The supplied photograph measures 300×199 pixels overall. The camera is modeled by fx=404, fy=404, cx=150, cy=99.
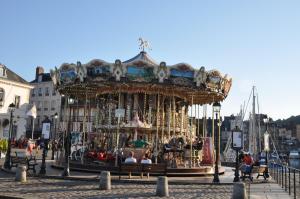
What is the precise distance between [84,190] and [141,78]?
32.5ft

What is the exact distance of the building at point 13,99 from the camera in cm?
5942

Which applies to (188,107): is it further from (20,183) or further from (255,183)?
(20,183)

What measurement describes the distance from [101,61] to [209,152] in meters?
10.8

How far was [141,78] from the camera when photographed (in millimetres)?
23500

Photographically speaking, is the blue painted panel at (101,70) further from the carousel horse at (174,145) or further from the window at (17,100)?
the window at (17,100)

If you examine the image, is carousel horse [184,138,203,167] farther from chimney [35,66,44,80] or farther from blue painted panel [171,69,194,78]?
chimney [35,66,44,80]

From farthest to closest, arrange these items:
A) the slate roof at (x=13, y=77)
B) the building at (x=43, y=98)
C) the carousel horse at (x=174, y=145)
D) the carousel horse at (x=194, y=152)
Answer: the building at (x=43, y=98) → the slate roof at (x=13, y=77) → the carousel horse at (x=194, y=152) → the carousel horse at (x=174, y=145)

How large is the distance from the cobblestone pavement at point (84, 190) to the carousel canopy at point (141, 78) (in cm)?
762

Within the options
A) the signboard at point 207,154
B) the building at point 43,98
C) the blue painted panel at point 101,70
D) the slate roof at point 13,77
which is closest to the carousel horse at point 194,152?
the signboard at point 207,154

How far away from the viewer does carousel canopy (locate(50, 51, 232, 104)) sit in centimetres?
2334

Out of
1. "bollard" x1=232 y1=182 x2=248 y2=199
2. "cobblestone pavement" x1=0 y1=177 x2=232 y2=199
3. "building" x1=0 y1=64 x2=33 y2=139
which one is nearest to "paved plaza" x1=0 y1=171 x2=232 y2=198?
"cobblestone pavement" x1=0 y1=177 x2=232 y2=199

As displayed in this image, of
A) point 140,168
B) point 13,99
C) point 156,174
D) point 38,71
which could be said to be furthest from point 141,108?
point 38,71

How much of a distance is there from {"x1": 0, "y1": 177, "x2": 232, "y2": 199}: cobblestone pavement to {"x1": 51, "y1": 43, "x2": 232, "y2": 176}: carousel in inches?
176

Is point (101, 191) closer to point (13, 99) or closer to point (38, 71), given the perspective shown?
point (13, 99)
